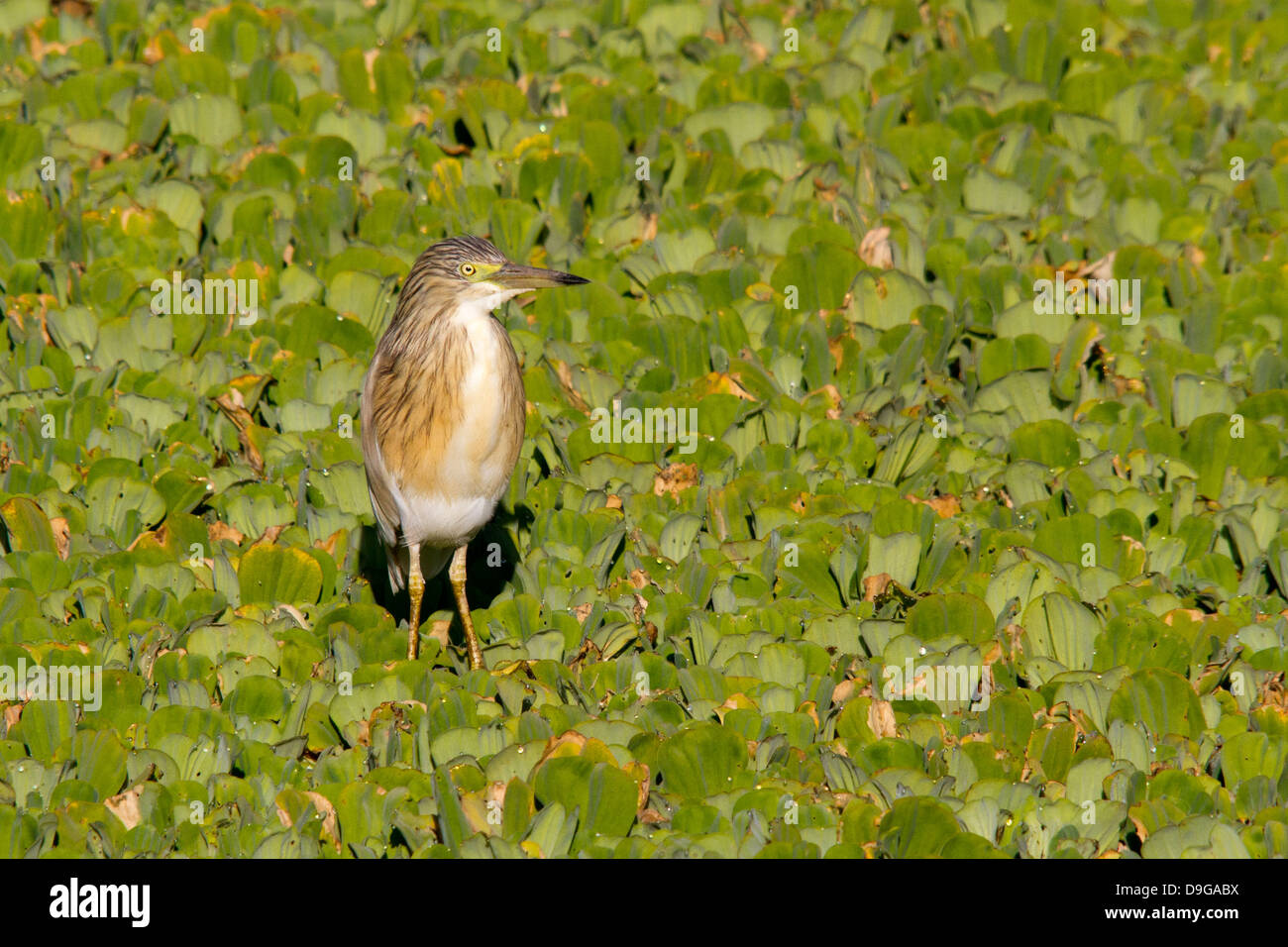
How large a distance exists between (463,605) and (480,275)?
1464 mm

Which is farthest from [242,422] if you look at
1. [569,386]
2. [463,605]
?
[463,605]

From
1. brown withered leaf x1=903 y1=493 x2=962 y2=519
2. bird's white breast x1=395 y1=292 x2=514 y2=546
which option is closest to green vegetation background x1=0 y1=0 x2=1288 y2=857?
brown withered leaf x1=903 y1=493 x2=962 y2=519

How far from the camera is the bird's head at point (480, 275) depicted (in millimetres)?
7113

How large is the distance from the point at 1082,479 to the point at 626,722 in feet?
9.36

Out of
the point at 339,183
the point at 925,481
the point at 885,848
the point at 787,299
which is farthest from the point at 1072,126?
the point at 885,848

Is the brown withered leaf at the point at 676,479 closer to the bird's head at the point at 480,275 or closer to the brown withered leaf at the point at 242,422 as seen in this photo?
the bird's head at the point at 480,275

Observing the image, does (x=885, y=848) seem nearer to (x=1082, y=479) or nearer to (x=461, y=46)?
(x=1082, y=479)

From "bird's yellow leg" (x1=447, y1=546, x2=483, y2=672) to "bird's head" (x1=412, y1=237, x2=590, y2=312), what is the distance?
1.17m

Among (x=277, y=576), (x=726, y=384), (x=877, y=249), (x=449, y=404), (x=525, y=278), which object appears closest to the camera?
(x=525, y=278)

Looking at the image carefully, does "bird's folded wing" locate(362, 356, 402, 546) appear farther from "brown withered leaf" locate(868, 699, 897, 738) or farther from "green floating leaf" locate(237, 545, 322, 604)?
"brown withered leaf" locate(868, 699, 897, 738)

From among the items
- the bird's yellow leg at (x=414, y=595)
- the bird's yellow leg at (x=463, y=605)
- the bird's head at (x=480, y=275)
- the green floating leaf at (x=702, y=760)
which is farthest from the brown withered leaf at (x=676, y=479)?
the green floating leaf at (x=702, y=760)

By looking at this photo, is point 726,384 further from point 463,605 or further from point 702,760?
point 702,760

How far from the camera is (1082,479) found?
838 cm

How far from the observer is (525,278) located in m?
7.10
